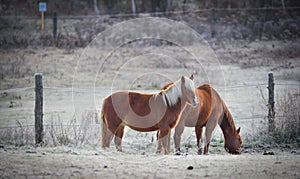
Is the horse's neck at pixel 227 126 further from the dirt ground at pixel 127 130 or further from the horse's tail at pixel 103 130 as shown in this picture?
the horse's tail at pixel 103 130

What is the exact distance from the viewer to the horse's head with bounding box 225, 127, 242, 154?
9.23 m

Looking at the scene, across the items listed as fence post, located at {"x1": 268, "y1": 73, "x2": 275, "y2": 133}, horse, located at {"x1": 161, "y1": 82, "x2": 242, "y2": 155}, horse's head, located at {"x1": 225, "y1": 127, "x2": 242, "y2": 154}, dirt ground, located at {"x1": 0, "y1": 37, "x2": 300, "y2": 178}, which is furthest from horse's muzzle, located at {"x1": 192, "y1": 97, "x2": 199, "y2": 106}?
fence post, located at {"x1": 268, "y1": 73, "x2": 275, "y2": 133}

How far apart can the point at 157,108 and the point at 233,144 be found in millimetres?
1831

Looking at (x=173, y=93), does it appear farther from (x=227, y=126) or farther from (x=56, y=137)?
(x=56, y=137)

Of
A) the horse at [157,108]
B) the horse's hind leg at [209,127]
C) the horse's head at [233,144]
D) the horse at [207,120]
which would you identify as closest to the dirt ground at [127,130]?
the horse's head at [233,144]

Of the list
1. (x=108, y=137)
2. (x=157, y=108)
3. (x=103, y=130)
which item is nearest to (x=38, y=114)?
(x=103, y=130)

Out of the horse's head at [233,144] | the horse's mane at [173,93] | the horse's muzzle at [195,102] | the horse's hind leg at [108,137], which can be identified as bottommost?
the horse's head at [233,144]

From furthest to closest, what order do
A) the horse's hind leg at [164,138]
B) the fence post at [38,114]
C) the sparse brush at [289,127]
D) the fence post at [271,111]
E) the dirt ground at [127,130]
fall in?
the fence post at [271,111], the sparse brush at [289,127], the fence post at [38,114], the horse's hind leg at [164,138], the dirt ground at [127,130]

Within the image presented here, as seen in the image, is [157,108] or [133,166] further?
[157,108]

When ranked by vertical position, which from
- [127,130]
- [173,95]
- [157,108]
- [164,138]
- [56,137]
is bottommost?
[127,130]

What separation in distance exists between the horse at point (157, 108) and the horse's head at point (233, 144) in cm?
134

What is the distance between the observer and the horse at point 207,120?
905cm

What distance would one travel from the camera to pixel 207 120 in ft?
30.4

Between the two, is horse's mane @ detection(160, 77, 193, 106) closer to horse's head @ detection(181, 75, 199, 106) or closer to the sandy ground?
horse's head @ detection(181, 75, 199, 106)
